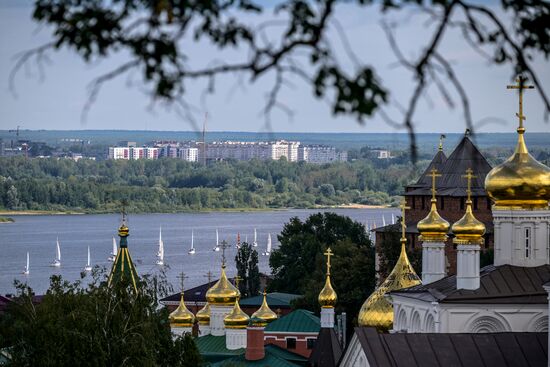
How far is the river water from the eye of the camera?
7825 centimetres

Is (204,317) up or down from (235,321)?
down

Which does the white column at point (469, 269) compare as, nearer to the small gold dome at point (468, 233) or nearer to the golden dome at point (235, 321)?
the small gold dome at point (468, 233)

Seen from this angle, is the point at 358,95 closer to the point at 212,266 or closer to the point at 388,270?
the point at 388,270

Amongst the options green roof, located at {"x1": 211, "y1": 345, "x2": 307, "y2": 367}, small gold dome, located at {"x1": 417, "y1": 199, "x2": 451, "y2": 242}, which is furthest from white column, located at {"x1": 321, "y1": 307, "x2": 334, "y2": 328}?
small gold dome, located at {"x1": 417, "y1": 199, "x2": 451, "y2": 242}

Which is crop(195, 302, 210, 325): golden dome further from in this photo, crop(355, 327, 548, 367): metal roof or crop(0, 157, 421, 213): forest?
crop(0, 157, 421, 213): forest

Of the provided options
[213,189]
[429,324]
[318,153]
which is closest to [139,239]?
[213,189]

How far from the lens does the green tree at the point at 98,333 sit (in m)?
18.8

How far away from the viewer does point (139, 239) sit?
109500mm

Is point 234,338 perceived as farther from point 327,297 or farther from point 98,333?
point 98,333

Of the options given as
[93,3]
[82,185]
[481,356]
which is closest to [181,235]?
[82,185]

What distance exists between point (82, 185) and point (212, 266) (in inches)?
2086

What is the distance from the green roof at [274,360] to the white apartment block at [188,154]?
12056 cm

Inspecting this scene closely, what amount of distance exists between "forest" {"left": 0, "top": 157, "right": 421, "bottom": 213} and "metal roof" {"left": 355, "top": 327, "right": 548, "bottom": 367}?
10782cm

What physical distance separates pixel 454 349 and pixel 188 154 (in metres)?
139
